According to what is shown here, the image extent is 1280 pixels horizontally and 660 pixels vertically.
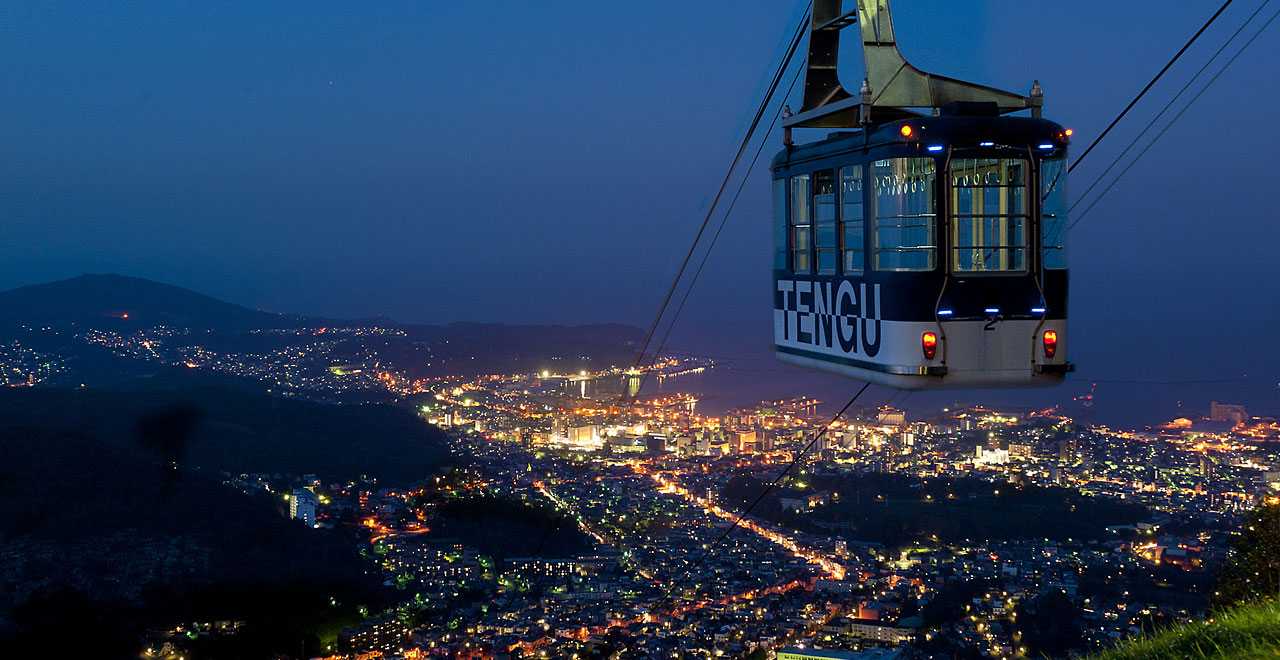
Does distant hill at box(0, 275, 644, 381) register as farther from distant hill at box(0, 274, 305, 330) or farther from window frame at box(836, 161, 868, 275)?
window frame at box(836, 161, 868, 275)

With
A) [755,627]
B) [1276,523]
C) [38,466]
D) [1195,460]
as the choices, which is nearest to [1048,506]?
[1195,460]

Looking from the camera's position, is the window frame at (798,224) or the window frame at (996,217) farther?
the window frame at (798,224)

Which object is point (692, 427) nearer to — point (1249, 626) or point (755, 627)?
point (755, 627)

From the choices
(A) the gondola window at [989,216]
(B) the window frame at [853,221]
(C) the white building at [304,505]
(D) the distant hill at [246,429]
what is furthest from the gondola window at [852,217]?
(D) the distant hill at [246,429]

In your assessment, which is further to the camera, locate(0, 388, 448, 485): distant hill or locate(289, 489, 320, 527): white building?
locate(0, 388, 448, 485): distant hill

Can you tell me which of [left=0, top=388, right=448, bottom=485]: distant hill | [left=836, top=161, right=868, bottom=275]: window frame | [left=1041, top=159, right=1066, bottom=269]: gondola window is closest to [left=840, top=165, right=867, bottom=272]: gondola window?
[left=836, top=161, right=868, bottom=275]: window frame

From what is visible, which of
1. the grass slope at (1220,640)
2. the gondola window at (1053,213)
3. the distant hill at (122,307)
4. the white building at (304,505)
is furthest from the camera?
the distant hill at (122,307)

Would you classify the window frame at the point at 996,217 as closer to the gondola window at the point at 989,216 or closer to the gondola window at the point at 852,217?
the gondola window at the point at 989,216
